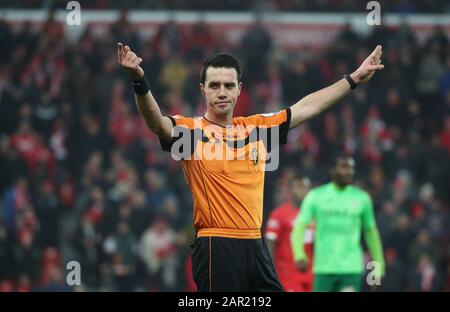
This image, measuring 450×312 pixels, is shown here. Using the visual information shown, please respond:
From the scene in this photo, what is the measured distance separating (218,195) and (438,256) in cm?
1054

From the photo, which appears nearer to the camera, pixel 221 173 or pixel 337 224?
pixel 221 173

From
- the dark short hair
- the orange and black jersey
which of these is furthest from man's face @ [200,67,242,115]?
the orange and black jersey

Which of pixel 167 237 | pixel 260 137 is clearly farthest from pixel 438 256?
pixel 260 137

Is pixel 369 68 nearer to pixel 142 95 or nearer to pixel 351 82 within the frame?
pixel 351 82

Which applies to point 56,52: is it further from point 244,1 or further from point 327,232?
point 327,232

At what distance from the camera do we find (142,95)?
734 cm

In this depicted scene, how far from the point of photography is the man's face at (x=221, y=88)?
7.62 meters

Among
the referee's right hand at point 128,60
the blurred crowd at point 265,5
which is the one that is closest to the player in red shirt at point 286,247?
the referee's right hand at point 128,60

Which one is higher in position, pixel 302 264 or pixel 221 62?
pixel 221 62

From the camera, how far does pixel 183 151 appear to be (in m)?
7.66

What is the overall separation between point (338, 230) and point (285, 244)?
0.92 metres

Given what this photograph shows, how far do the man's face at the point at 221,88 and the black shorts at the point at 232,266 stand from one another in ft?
2.82

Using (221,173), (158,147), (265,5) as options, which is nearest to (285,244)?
(221,173)

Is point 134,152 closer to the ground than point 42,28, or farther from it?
closer to the ground
